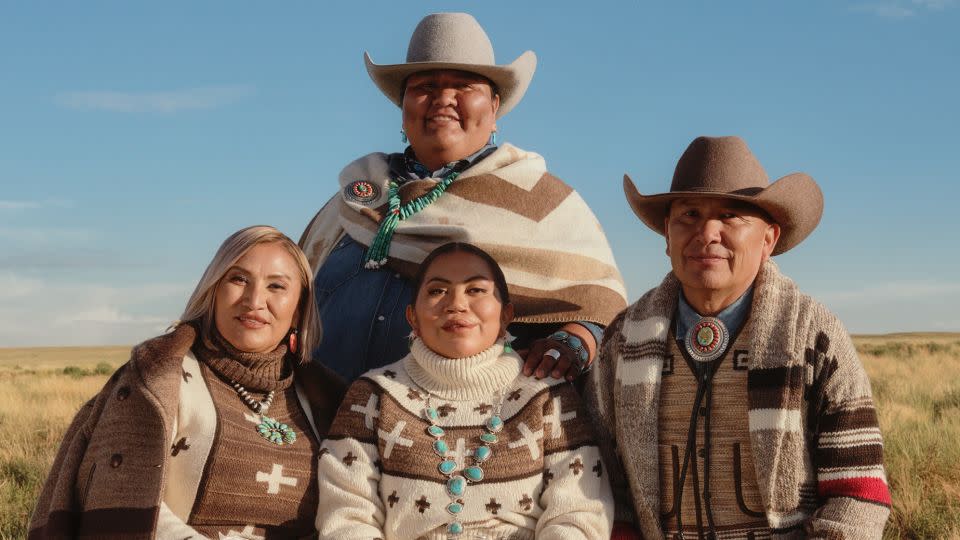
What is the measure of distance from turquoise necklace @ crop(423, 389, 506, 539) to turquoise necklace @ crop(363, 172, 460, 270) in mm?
1534

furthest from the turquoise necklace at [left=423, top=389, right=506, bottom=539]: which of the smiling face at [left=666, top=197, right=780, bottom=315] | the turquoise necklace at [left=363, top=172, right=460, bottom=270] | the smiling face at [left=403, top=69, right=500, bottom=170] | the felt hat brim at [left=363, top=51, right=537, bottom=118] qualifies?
the felt hat brim at [left=363, top=51, right=537, bottom=118]

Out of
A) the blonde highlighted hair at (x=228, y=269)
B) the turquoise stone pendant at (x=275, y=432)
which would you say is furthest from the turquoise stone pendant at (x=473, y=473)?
the blonde highlighted hair at (x=228, y=269)

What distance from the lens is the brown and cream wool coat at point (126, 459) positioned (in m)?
3.79

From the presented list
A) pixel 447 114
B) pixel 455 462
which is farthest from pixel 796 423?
pixel 447 114

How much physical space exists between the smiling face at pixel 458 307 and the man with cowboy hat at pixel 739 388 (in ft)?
1.92

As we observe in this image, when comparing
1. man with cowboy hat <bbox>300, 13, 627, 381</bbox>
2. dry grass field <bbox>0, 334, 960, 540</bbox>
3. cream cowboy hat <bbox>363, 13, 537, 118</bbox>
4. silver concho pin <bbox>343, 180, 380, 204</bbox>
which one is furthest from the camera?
dry grass field <bbox>0, 334, 960, 540</bbox>

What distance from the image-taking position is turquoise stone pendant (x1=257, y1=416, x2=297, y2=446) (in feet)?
13.4

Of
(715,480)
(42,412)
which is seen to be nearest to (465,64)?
(715,480)

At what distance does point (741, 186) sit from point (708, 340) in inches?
24.3

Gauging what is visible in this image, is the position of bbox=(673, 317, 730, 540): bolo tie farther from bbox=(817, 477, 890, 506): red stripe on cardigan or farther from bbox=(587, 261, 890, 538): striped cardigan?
A: bbox=(817, 477, 890, 506): red stripe on cardigan

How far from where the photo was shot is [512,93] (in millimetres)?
5727

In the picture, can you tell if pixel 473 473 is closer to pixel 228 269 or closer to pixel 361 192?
pixel 228 269

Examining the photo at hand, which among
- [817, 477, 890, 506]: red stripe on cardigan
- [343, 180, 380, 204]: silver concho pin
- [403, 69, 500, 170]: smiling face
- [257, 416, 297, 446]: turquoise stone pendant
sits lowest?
[817, 477, 890, 506]: red stripe on cardigan

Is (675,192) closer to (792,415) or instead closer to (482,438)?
(792,415)
